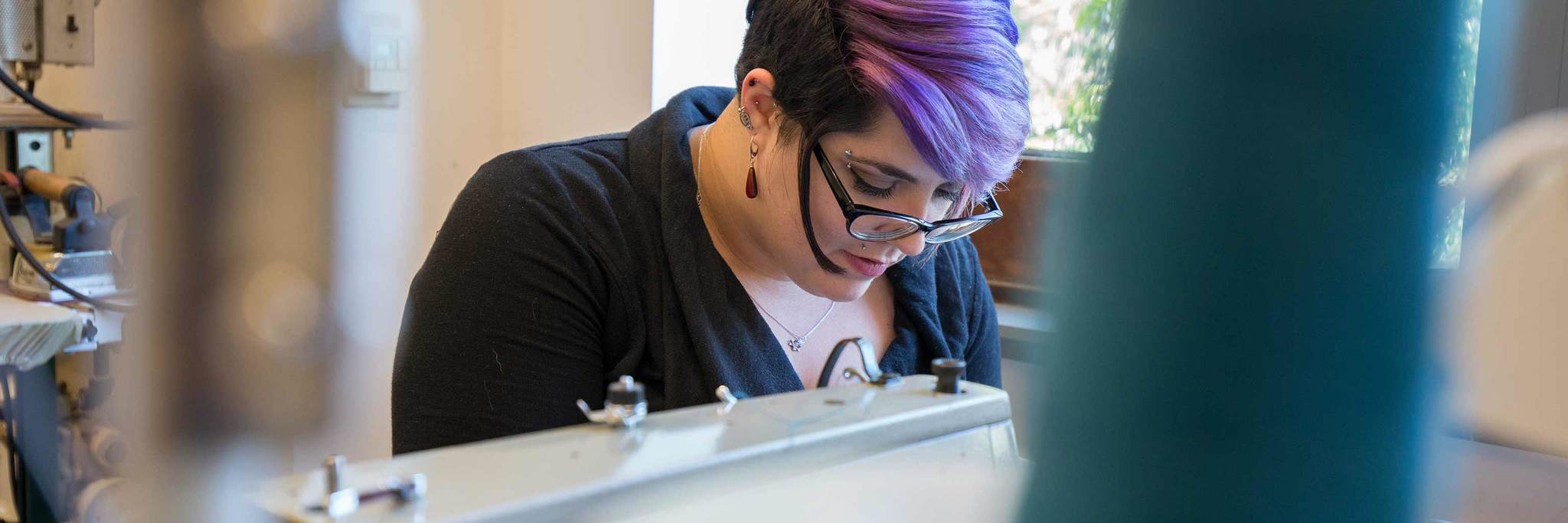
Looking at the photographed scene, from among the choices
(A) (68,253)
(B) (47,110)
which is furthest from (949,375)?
(A) (68,253)

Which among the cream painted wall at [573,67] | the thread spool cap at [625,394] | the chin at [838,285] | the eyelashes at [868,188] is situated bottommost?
the chin at [838,285]

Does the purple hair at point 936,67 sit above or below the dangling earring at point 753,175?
above

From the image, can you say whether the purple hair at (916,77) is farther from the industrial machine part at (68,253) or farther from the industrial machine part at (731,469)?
the industrial machine part at (68,253)

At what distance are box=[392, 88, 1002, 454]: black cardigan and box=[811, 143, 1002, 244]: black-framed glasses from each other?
0.15 meters

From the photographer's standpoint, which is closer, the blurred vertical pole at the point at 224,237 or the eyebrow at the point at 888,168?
the eyebrow at the point at 888,168

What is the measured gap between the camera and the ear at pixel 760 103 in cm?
108

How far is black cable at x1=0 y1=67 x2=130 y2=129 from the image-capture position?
1475 millimetres

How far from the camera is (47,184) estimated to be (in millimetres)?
1609

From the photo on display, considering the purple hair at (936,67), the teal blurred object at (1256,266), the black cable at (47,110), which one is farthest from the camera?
the black cable at (47,110)

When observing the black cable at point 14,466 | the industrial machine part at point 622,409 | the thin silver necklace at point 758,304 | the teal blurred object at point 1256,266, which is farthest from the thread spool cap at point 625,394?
the black cable at point 14,466

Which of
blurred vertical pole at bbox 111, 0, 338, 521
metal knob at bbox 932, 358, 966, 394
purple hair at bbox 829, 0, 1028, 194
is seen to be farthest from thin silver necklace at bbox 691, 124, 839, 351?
metal knob at bbox 932, 358, 966, 394

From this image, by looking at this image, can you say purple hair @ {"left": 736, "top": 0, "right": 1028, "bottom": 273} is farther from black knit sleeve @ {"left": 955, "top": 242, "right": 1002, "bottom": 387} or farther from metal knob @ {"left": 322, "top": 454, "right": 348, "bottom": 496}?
metal knob @ {"left": 322, "top": 454, "right": 348, "bottom": 496}

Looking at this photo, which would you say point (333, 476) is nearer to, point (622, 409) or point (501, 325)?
point (622, 409)

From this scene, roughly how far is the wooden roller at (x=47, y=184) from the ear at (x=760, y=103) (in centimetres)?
104
